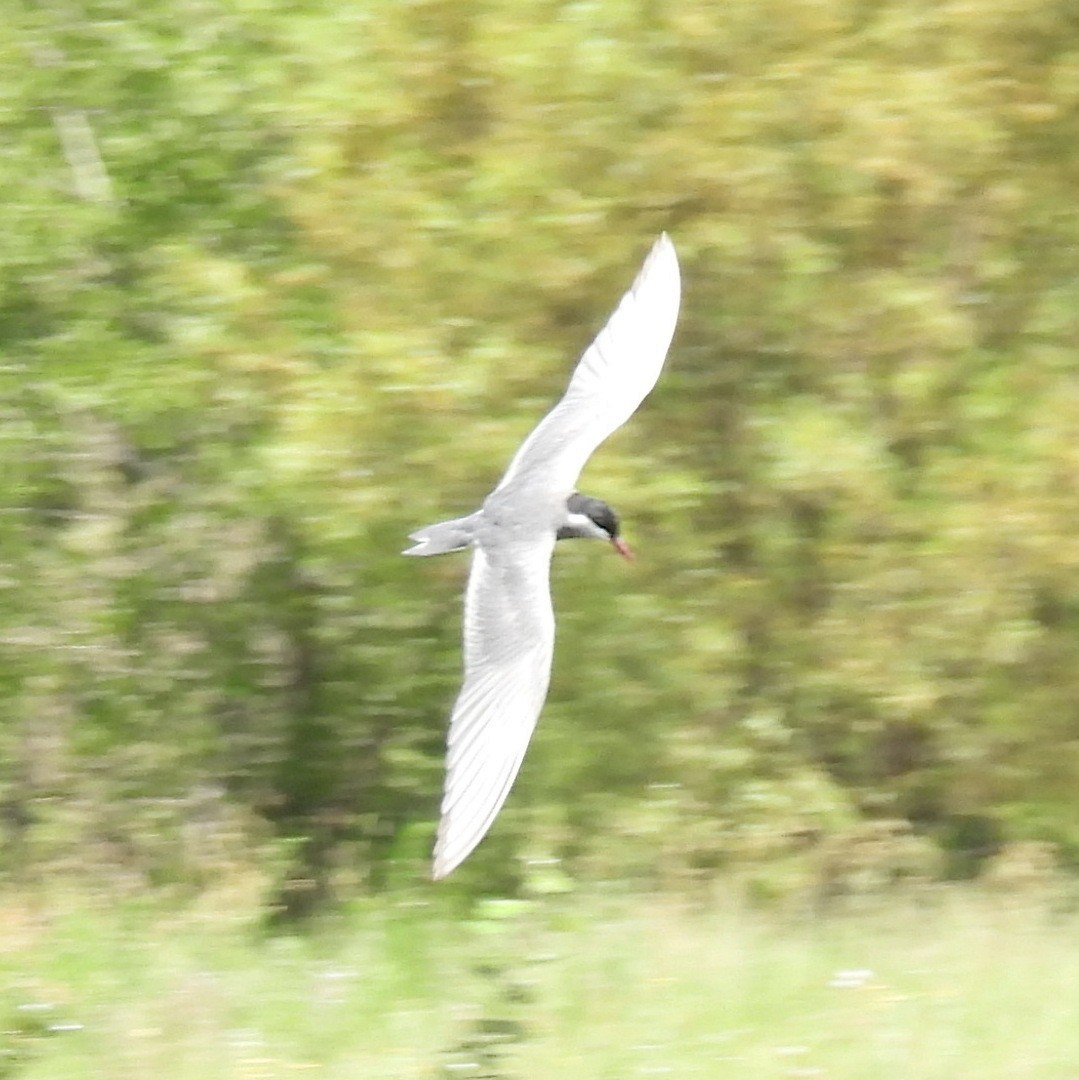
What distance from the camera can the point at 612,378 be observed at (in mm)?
7664

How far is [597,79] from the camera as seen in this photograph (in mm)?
7691

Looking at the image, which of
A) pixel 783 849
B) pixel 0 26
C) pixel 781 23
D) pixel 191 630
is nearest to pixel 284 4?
pixel 0 26

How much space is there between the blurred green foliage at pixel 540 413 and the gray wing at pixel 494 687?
84 cm

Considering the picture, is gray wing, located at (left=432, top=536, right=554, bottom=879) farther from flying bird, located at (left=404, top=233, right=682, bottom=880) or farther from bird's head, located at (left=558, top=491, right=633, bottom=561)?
bird's head, located at (left=558, top=491, right=633, bottom=561)

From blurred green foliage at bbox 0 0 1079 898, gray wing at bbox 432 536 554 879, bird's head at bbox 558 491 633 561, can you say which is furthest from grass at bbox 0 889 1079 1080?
bird's head at bbox 558 491 633 561

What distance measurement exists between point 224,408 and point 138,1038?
10.3ft

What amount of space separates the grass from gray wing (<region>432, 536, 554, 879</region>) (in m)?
0.55

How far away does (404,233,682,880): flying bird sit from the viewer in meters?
6.09

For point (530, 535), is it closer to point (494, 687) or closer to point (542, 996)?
point (494, 687)

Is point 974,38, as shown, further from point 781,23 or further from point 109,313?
point 109,313

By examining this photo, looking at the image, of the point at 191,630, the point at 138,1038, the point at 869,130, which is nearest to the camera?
the point at 138,1038

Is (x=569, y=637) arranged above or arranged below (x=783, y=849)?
above

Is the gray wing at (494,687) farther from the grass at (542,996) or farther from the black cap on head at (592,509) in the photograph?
the grass at (542,996)

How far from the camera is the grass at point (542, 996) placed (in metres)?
5.77
